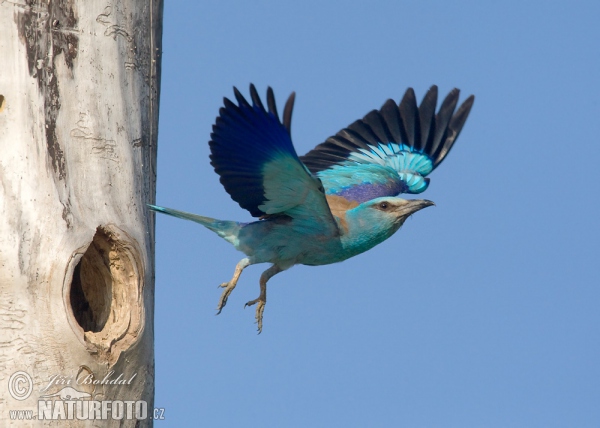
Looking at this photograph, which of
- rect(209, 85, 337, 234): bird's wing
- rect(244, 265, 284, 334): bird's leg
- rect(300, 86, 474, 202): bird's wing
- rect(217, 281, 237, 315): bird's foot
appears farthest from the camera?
rect(300, 86, 474, 202): bird's wing

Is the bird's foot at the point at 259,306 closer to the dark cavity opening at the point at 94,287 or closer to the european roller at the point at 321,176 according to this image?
the european roller at the point at 321,176

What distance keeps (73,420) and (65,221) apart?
0.86m

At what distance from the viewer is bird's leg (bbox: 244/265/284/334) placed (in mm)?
5965

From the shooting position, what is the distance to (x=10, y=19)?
4062 mm

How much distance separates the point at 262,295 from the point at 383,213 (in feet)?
3.12

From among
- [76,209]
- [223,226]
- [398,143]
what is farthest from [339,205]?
[76,209]

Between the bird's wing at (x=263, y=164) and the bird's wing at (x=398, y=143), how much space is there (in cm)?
126

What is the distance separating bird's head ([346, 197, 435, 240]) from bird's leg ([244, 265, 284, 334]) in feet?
1.99

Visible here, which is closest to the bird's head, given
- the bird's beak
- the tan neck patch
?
the bird's beak

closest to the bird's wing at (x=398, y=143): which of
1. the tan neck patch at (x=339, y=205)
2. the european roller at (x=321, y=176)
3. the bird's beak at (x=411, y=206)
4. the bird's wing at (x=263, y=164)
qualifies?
the european roller at (x=321, y=176)

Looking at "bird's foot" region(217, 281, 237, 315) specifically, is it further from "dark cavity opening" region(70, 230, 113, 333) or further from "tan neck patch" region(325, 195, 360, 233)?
"dark cavity opening" region(70, 230, 113, 333)

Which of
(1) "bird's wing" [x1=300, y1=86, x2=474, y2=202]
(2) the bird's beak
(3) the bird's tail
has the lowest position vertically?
(3) the bird's tail

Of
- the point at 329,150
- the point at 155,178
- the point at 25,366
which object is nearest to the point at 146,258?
the point at 155,178

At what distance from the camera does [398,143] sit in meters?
7.29
